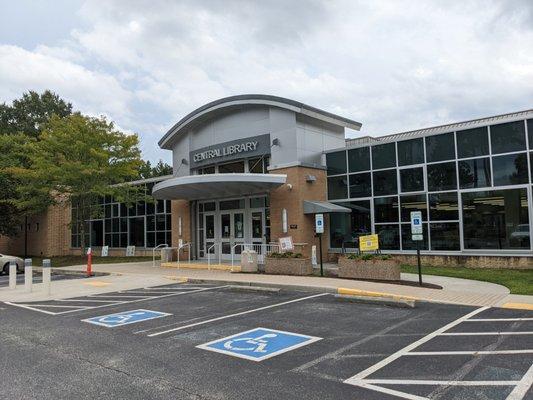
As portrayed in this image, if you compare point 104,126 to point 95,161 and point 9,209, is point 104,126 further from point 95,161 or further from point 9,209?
point 9,209

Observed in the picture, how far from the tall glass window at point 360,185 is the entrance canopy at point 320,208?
0.91 m

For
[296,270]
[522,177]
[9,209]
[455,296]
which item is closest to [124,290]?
[296,270]

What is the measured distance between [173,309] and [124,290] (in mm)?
4191

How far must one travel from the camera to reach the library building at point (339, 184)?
1703cm

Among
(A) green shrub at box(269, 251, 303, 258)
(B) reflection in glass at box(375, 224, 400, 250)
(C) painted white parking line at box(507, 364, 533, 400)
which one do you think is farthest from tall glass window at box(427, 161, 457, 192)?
(C) painted white parking line at box(507, 364, 533, 400)

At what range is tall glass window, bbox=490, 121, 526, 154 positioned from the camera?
54.6ft

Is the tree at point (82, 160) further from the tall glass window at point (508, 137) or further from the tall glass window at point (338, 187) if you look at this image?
the tall glass window at point (508, 137)

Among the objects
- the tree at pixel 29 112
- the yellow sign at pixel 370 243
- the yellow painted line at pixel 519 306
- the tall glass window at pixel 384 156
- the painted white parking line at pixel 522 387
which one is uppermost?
the tree at pixel 29 112

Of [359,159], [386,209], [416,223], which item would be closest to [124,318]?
[416,223]

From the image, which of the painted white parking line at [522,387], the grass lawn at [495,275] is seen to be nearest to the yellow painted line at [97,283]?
the grass lawn at [495,275]

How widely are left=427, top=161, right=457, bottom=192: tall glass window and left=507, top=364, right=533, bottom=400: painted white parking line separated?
13269mm

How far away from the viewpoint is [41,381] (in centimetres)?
562

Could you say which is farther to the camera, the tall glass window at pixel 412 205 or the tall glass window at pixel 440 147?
the tall glass window at pixel 412 205

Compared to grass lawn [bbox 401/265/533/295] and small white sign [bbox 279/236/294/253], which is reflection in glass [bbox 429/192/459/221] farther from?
small white sign [bbox 279/236/294/253]
